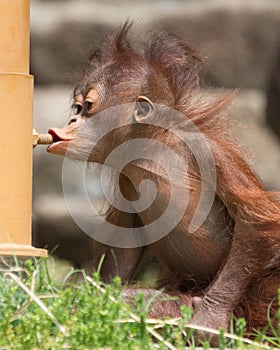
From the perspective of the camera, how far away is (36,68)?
749cm

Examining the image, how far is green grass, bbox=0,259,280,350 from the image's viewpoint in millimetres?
3086

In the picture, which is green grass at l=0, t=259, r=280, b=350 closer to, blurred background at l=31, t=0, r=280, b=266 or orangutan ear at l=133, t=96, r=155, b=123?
orangutan ear at l=133, t=96, r=155, b=123

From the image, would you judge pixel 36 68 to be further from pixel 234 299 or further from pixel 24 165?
pixel 234 299

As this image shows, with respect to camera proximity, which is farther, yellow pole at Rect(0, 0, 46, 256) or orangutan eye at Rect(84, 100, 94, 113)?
orangutan eye at Rect(84, 100, 94, 113)

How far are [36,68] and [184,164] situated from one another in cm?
351

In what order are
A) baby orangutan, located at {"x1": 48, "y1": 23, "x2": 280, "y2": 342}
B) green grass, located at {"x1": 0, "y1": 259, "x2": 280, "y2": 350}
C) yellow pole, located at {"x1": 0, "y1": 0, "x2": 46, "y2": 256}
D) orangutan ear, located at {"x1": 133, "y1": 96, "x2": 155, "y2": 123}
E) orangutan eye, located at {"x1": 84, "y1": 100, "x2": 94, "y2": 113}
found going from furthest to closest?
orangutan eye, located at {"x1": 84, "y1": 100, "x2": 94, "y2": 113}, orangutan ear, located at {"x1": 133, "y1": 96, "x2": 155, "y2": 123}, yellow pole, located at {"x1": 0, "y1": 0, "x2": 46, "y2": 256}, baby orangutan, located at {"x1": 48, "y1": 23, "x2": 280, "y2": 342}, green grass, located at {"x1": 0, "y1": 259, "x2": 280, "y2": 350}

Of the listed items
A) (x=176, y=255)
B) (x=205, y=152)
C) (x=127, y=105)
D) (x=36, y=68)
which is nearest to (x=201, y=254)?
(x=176, y=255)

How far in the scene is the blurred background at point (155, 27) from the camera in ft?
24.2

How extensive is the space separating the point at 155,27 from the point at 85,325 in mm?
4440

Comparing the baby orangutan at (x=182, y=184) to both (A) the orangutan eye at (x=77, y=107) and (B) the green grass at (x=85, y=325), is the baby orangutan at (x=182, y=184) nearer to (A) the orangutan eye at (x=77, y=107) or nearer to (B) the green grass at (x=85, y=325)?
(A) the orangutan eye at (x=77, y=107)

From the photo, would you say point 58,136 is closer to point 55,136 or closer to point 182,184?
point 55,136

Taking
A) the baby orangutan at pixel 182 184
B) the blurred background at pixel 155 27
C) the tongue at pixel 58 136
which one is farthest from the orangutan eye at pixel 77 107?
the blurred background at pixel 155 27

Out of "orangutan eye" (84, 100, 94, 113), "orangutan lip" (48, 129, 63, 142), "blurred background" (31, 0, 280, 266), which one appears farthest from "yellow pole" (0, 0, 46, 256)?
"blurred background" (31, 0, 280, 266)

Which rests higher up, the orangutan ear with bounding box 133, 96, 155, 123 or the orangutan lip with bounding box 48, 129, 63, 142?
the orangutan ear with bounding box 133, 96, 155, 123
